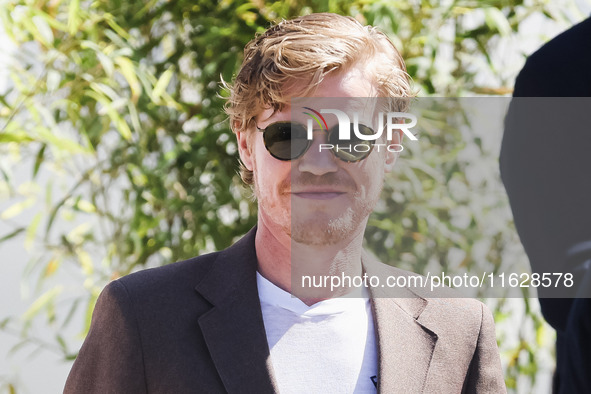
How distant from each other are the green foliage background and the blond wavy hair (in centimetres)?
72

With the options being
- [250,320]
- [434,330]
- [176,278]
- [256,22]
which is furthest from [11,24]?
[434,330]

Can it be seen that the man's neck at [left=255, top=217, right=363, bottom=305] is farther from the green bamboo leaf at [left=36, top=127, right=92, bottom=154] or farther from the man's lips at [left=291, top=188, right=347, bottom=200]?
the green bamboo leaf at [left=36, top=127, right=92, bottom=154]

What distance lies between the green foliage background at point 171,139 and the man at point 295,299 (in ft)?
2.44

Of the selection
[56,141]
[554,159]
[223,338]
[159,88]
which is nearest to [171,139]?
[159,88]

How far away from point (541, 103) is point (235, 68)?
1.28 m

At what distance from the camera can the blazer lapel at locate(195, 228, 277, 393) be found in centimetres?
99

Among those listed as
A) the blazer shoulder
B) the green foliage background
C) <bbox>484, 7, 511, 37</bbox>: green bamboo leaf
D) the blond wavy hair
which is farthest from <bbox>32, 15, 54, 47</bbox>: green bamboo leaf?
<bbox>484, 7, 511, 37</bbox>: green bamboo leaf

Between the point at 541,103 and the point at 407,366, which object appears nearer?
the point at 541,103

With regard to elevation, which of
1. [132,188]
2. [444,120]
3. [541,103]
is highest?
[541,103]

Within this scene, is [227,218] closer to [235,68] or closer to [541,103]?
[235,68]

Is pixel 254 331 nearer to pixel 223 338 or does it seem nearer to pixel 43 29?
pixel 223 338

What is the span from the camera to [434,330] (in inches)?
44.0

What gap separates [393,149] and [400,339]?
30cm

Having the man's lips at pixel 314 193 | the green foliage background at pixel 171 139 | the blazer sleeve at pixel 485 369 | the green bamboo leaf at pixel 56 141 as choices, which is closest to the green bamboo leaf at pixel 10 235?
the green foliage background at pixel 171 139
